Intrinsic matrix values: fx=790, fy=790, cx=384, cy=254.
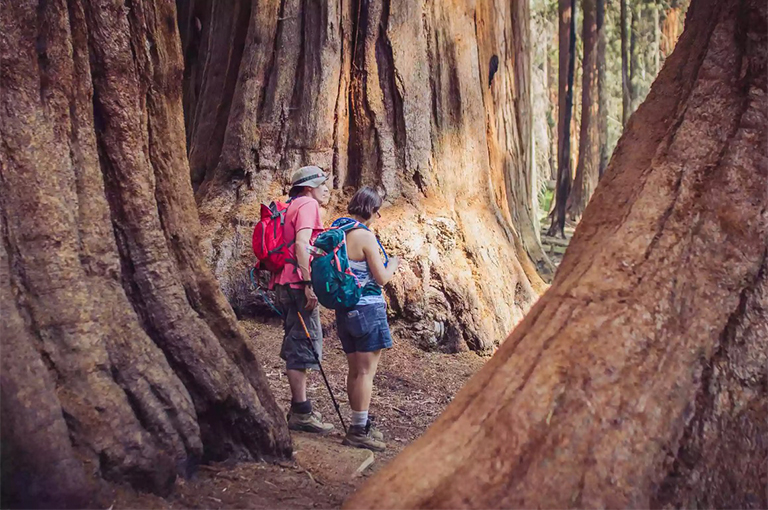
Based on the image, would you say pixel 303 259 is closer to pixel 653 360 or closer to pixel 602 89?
pixel 653 360

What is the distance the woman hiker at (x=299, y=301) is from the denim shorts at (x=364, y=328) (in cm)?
31

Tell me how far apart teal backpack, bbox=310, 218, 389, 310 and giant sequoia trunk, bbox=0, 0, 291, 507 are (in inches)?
42.1

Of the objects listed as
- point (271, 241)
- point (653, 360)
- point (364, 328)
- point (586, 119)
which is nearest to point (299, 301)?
point (271, 241)

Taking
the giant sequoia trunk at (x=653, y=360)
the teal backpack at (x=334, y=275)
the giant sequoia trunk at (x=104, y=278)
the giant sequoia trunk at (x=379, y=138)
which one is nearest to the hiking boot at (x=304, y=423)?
the teal backpack at (x=334, y=275)

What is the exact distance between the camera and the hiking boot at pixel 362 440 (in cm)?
498

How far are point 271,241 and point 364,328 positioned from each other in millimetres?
909

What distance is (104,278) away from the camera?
3.18m

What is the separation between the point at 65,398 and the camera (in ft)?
9.27

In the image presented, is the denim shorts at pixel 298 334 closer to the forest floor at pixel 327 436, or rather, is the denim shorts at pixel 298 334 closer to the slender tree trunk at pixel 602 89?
the forest floor at pixel 327 436

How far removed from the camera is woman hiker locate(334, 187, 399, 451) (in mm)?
4945

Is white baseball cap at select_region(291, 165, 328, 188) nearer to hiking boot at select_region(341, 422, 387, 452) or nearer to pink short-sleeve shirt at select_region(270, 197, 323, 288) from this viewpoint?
pink short-sleeve shirt at select_region(270, 197, 323, 288)

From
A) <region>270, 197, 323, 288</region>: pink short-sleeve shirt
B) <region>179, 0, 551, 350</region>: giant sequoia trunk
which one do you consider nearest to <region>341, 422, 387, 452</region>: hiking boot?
<region>270, 197, 323, 288</region>: pink short-sleeve shirt

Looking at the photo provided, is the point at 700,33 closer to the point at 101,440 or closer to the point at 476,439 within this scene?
the point at 476,439

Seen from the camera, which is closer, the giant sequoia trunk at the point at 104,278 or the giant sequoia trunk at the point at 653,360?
the giant sequoia trunk at the point at 653,360
